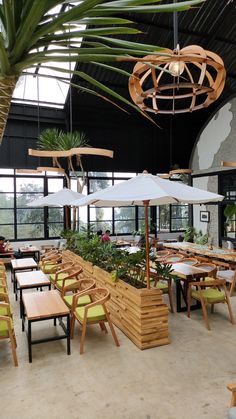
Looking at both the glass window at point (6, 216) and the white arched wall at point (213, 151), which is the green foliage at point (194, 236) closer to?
the white arched wall at point (213, 151)

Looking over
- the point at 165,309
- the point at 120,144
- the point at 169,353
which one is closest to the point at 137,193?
the point at 165,309

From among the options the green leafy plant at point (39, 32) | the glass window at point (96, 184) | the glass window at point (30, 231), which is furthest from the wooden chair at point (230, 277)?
the glass window at point (30, 231)

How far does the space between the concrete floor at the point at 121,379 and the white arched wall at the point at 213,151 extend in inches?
276

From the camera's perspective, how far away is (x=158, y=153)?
12414 millimetres

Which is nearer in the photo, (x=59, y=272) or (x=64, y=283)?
(x=64, y=283)

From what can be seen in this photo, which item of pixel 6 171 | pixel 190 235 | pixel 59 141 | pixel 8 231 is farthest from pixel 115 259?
pixel 6 171

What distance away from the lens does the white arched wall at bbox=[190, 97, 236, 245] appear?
9.82 meters

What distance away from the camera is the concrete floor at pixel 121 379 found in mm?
2572

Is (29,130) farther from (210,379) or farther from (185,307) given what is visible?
Result: (210,379)

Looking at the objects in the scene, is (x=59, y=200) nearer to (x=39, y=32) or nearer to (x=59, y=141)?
(x=59, y=141)

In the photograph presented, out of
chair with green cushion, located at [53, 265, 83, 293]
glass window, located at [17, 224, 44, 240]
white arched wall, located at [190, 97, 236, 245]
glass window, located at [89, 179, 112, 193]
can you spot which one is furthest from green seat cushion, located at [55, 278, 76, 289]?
white arched wall, located at [190, 97, 236, 245]

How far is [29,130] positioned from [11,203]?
9.11ft

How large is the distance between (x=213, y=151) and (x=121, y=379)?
30.8 feet

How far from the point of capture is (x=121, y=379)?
3.03 metres
